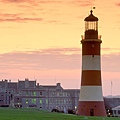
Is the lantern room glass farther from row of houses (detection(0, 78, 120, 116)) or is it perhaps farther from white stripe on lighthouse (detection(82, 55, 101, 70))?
row of houses (detection(0, 78, 120, 116))

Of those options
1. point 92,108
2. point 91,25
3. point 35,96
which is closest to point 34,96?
point 35,96

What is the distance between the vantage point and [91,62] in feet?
198

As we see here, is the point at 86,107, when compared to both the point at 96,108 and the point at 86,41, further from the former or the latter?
the point at 86,41

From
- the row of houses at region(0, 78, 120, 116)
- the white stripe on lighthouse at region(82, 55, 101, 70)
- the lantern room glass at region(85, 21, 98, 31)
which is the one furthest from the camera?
the row of houses at region(0, 78, 120, 116)

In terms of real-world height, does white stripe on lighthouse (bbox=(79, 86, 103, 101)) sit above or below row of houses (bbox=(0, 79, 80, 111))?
below

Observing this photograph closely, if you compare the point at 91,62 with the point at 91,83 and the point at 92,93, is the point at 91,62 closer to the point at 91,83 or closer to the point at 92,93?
the point at 91,83

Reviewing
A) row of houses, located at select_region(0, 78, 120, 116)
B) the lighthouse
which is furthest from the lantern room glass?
row of houses, located at select_region(0, 78, 120, 116)

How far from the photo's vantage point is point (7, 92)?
188125 mm

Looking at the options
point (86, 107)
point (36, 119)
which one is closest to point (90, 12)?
point (86, 107)

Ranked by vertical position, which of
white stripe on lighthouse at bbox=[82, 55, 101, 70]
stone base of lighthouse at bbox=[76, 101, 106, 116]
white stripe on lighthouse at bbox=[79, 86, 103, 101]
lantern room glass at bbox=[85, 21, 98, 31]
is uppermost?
lantern room glass at bbox=[85, 21, 98, 31]

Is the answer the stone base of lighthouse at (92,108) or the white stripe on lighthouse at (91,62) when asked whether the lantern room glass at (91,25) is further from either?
the stone base of lighthouse at (92,108)

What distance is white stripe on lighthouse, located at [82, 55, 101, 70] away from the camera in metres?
60.4

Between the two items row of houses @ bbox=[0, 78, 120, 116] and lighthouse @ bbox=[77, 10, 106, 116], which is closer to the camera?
lighthouse @ bbox=[77, 10, 106, 116]

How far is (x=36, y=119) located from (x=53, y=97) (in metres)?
158
